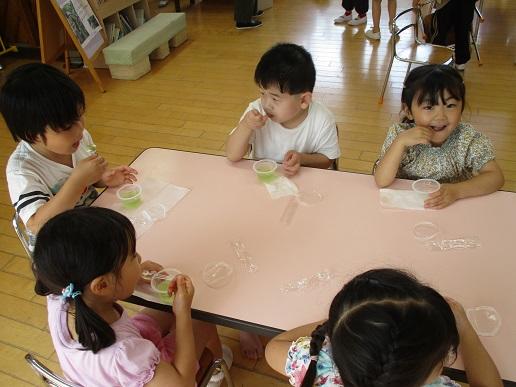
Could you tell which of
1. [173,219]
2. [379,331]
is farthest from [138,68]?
[379,331]

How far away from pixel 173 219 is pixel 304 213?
42 cm

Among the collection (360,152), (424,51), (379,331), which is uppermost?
(379,331)

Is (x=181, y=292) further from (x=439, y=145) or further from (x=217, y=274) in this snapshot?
(x=439, y=145)

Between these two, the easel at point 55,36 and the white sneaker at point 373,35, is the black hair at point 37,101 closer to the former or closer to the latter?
the easel at point 55,36

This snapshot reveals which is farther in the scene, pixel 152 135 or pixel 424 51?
pixel 152 135

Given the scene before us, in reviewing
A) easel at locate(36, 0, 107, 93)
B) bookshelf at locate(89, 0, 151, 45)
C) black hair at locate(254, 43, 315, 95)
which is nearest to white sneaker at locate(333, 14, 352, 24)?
bookshelf at locate(89, 0, 151, 45)

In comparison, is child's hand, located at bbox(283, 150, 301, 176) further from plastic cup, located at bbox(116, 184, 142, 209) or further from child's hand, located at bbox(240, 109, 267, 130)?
plastic cup, located at bbox(116, 184, 142, 209)

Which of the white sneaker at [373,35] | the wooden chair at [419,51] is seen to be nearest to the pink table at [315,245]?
the wooden chair at [419,51]

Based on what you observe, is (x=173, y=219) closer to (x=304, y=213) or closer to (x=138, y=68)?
(x=304, y=213)

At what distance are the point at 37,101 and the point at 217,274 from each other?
0.81 m

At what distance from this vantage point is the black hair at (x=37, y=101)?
1.39 meters

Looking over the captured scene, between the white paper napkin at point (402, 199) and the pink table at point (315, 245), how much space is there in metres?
0.03

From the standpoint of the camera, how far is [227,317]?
1075mm

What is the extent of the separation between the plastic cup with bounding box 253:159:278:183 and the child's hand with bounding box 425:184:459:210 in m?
0.52
